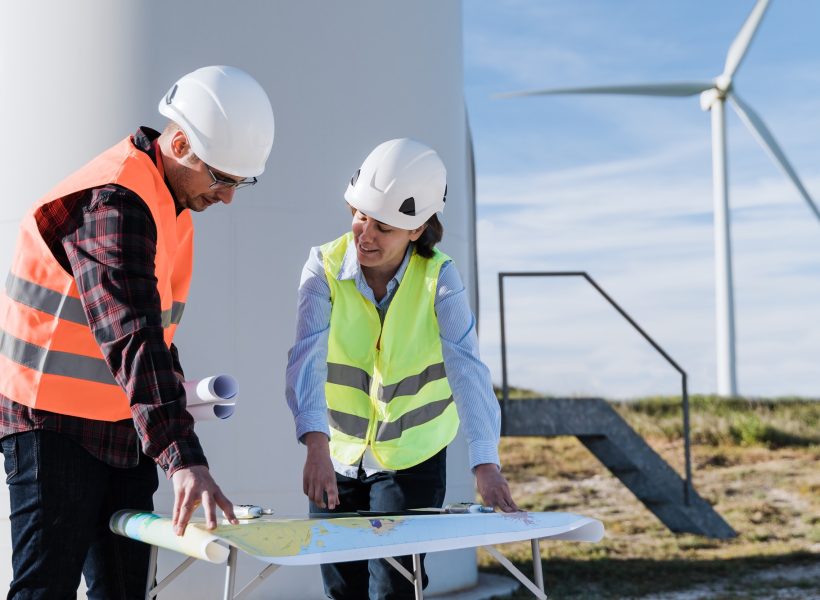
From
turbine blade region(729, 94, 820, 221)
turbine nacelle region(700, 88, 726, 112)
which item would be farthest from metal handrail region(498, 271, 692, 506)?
turbine nacelle region(700, 88, 726, 112)

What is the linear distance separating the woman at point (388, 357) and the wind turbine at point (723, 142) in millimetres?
12034

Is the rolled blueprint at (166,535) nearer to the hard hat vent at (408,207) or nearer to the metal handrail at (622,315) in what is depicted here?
the hard hat vent at (408,207)

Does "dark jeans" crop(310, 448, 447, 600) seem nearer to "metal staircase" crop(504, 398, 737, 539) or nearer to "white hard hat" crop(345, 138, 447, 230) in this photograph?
"white hard hat" crop(345, 138, 447, 230)

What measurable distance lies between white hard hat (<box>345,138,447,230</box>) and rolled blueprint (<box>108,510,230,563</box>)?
119cm

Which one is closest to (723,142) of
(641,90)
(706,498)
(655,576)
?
(641,90)

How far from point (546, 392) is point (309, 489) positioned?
7087 millimetres

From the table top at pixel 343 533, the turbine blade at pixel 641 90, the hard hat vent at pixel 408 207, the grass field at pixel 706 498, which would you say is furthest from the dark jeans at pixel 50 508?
the turbine blade at pixel 641 90

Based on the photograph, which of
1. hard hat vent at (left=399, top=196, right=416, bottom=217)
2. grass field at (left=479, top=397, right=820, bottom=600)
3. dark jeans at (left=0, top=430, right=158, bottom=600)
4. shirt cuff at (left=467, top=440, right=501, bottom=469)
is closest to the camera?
dark jeans at (left=0, top=430, right=158, bottom=600)

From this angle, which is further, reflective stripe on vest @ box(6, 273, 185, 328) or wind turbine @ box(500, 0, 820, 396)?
wind turbine @ box(500, 0, 820, 396)

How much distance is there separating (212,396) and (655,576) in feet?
21.8

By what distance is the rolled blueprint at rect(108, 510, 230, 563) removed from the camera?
2.20 metres

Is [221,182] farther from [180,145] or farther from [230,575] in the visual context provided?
[230,575]

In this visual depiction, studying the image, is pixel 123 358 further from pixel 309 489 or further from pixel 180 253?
pixel 309 489

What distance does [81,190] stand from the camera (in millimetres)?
2469
